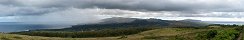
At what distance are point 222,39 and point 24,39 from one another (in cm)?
11185

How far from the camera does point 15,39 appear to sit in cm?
19038

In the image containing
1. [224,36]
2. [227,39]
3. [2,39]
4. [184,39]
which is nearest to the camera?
[227,39]

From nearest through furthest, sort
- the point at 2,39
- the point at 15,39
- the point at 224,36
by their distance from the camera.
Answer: the point at 224,36 < the point at 2,39 < the point at 15,39

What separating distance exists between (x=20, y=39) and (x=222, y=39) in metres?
114

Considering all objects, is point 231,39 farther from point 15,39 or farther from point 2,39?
point 15,39

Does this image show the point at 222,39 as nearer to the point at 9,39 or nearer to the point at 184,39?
the point at 184,39

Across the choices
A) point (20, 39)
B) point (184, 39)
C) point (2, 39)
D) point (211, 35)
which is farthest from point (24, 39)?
point (211, 35)

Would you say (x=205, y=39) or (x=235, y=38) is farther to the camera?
(x=205, y=39)

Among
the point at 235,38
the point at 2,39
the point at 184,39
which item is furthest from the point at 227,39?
the point at 2,39

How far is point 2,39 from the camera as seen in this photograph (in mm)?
170250

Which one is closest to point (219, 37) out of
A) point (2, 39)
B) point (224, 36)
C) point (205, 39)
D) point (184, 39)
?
point (224, 36)

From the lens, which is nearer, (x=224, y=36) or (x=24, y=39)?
(x=224, y=36)

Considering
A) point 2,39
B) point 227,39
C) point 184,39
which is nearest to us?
point 227,39

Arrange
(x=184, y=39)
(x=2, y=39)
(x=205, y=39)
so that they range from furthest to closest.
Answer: (x=2, y=39), (x=184, y=39), (x=205, y=39)
